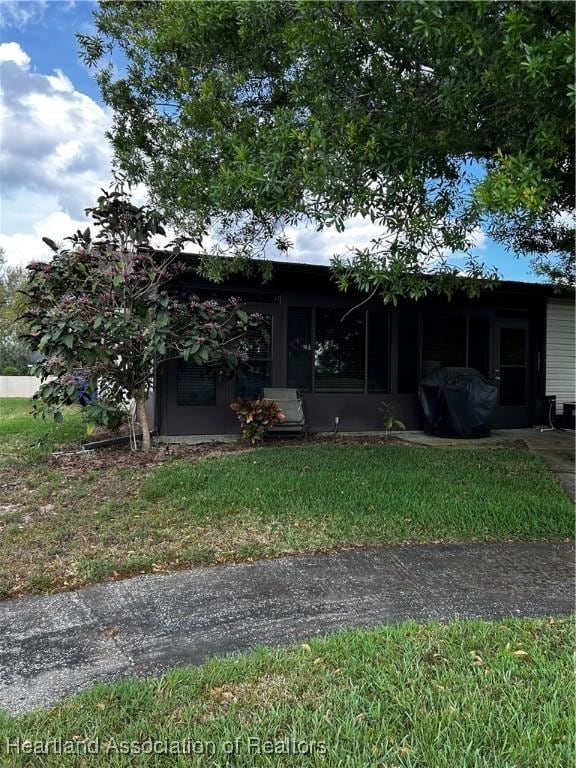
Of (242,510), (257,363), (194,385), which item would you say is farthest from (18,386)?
(242,510)

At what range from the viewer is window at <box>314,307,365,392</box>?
29.5 ft

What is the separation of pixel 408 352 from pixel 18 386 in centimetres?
1943

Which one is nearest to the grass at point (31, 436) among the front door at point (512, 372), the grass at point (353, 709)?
the grass at point (353, 709)

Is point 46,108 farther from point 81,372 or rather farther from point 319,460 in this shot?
point 319,460

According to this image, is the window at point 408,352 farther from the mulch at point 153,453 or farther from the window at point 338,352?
the mulch at point 153,453

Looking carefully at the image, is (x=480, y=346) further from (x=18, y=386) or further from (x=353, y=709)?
(x=18, y=386)

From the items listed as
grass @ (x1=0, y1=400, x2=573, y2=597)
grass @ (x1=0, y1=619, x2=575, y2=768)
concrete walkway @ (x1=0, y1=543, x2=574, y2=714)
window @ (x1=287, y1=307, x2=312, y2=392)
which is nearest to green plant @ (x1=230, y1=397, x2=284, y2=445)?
grass @ (x1=0, y1=400, x2=573, y2=597)

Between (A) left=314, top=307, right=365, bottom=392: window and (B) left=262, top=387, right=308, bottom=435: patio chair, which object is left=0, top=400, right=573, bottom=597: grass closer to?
(B) left=262, top=387, right=308, bottom=435: patio chair

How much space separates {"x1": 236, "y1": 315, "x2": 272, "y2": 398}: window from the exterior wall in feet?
19.3

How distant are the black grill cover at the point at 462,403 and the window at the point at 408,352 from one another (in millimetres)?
657

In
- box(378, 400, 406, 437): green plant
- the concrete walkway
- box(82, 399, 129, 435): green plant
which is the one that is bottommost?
the concrete walkway

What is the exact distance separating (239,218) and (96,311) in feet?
7.00

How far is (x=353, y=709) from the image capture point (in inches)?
73.7

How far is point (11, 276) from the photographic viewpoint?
83.6 feet
